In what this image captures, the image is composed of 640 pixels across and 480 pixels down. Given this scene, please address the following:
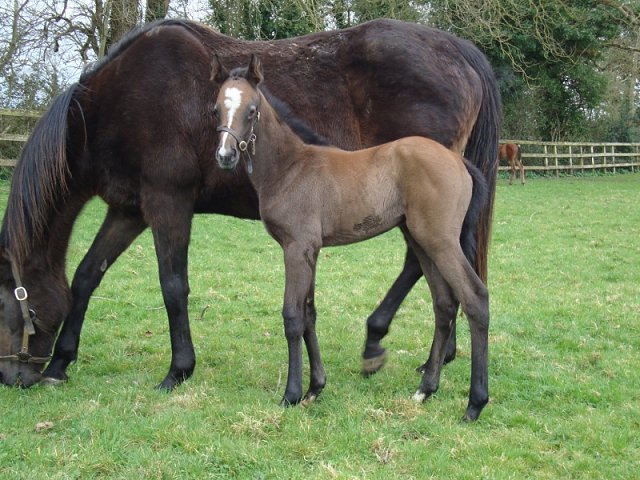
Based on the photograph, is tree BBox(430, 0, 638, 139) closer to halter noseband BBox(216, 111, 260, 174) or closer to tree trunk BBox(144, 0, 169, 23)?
tree trunk BBox(144, 0, 169, 23)

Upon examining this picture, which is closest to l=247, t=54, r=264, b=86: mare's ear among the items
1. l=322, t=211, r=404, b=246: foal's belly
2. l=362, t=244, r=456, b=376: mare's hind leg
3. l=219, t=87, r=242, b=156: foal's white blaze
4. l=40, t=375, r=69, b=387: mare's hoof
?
l=219, t=87, r=242, b=156: foal's white blaze

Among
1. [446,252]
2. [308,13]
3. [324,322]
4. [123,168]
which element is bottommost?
[324,322]

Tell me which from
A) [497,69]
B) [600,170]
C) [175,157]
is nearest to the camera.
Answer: [175,157]

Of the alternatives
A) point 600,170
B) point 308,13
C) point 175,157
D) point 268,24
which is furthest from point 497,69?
point 175,157

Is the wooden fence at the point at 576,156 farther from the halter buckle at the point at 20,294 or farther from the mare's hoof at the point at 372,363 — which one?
the halter buckle at the point at 20,294

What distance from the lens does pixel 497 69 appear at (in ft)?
86.5

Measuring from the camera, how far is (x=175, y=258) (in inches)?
185

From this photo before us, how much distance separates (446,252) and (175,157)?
6.78 feet

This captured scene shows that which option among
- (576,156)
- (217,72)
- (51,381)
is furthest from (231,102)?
(576,156)

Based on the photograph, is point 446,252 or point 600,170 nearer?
point 446,252

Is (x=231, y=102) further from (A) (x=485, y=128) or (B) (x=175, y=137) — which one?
(A) (x=485, y=128)

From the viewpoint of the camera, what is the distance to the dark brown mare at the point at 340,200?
3936mm

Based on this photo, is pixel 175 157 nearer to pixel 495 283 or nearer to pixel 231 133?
pixel 231 133

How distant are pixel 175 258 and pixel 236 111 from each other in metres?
1.40
